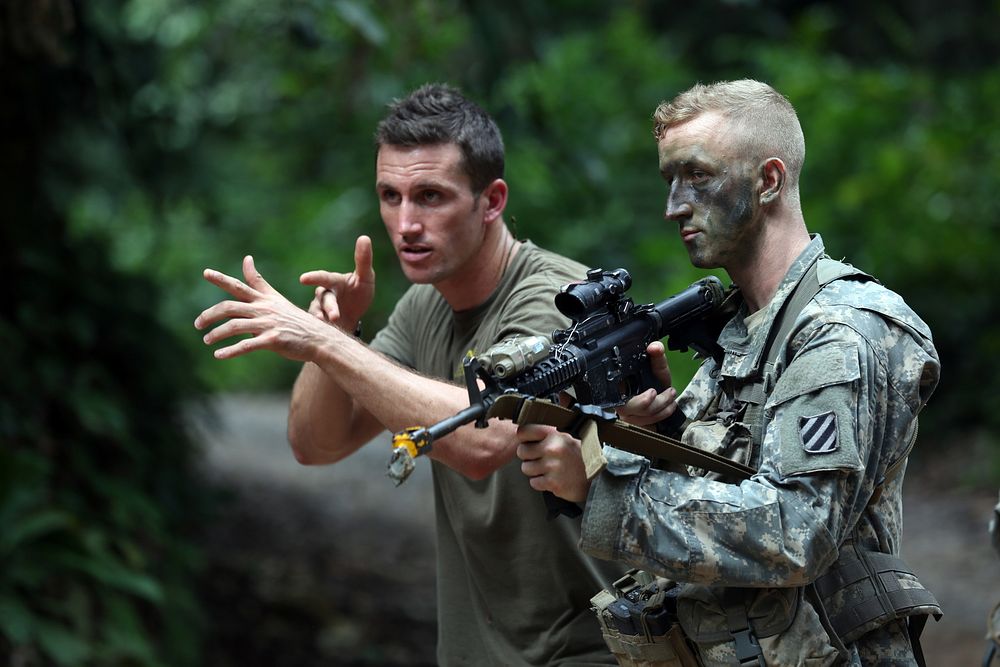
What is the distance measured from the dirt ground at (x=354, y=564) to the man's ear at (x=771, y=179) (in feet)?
16.8

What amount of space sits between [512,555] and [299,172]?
10.8 m

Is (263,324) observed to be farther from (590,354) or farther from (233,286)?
(590,354)

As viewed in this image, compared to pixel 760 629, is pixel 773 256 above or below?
above

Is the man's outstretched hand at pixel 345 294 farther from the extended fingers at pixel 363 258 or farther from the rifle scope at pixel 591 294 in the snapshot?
the rifle scope at pixel 591 294

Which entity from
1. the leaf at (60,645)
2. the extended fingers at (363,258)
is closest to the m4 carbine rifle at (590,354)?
the extended fingers at (363,258)

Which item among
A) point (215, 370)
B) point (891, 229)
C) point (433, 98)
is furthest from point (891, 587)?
point (215, 370)

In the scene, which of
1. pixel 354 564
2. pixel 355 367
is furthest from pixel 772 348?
pixel 354 564

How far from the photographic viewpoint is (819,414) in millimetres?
2248

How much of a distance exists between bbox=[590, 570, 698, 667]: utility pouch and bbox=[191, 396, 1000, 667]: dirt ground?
478 cm

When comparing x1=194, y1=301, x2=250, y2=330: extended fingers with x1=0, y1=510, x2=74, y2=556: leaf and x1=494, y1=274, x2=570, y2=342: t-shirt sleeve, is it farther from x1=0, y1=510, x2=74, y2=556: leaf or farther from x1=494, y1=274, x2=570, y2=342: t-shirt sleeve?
x1=0, y1=510, x2=74, y2=556: leaf

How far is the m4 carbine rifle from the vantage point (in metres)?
2.30

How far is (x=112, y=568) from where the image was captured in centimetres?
615

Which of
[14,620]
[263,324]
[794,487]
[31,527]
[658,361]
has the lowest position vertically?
[14,620]

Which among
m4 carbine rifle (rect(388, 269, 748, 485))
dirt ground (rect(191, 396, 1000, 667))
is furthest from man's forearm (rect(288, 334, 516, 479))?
dirt ground (rect(191, 396, 1000, 667))
